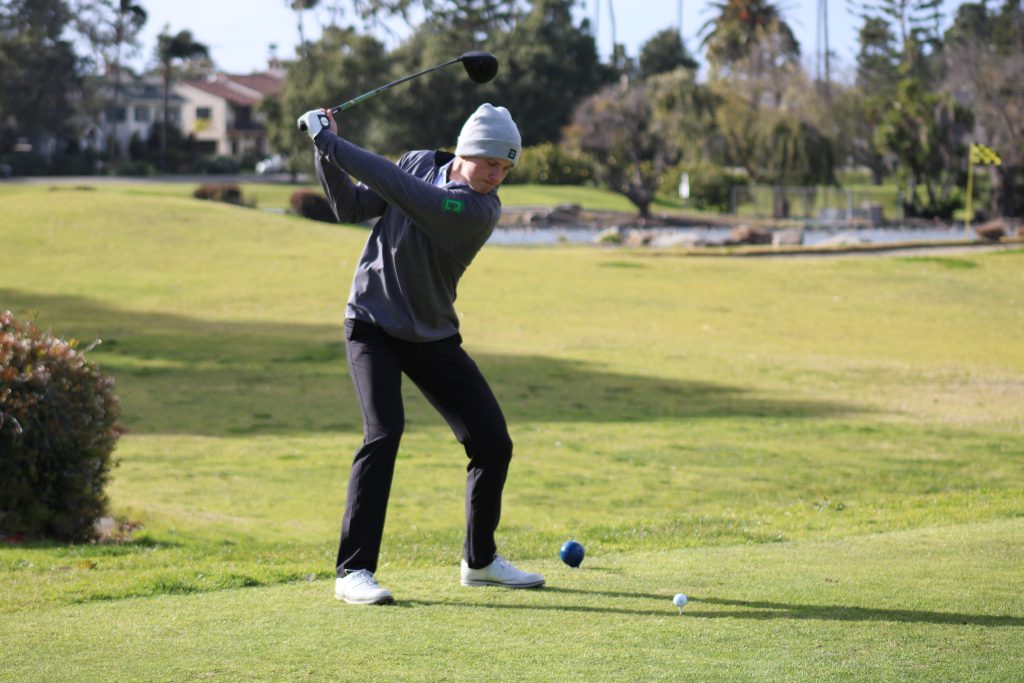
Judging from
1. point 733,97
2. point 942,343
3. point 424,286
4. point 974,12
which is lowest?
point 942,343

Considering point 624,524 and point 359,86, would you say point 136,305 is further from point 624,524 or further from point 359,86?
point 359,86

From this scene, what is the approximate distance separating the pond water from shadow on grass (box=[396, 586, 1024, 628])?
40678 mm

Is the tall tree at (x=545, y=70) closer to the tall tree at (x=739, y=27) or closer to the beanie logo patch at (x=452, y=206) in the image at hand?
the tall tree at (x=739, y=27)

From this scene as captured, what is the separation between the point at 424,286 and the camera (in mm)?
6312

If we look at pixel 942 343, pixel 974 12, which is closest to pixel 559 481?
pixel 942 343

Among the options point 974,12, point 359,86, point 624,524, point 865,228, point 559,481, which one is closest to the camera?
point 624,524

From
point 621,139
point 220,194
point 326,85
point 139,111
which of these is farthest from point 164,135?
point 220,194

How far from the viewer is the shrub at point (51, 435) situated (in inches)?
353

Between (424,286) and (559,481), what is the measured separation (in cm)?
743

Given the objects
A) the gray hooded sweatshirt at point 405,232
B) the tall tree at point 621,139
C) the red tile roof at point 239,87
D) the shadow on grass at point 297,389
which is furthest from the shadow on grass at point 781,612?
the red tile roof at point 239,87

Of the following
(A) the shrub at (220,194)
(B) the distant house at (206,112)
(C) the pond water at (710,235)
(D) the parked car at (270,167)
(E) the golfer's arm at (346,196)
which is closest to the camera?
(E) the golfer's arm at (346,196)

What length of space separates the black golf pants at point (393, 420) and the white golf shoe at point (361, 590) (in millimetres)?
97

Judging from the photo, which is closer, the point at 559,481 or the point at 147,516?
the point at 147,516

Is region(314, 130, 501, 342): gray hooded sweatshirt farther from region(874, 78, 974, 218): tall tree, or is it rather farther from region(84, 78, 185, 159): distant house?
region(84, 78, 185, 159): distant house
